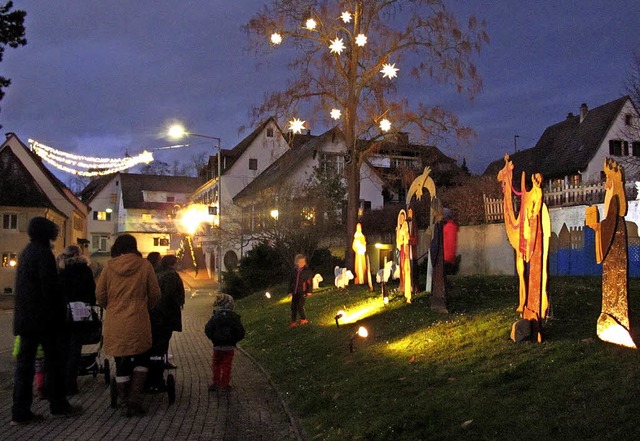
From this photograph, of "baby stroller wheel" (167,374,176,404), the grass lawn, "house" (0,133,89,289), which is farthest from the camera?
"house" (0,133,89,289)

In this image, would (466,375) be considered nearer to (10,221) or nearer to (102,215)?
(10,221)

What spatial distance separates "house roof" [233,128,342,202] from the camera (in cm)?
2273

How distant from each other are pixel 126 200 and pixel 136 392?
7526 centimetres

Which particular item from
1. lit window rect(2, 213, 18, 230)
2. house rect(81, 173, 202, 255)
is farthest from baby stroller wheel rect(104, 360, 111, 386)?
house rect(81, 173, 202, 255)

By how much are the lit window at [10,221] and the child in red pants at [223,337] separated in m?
37.2

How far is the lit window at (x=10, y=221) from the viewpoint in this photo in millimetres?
41938

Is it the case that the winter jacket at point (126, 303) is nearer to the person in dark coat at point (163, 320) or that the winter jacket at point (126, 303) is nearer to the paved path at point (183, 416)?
the paved path at point (183, 416)

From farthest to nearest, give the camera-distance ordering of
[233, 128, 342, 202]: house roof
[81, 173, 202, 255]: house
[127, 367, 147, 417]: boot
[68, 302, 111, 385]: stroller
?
[81, 173, 202, 255]: house → [233, 128, 342, 202]: house roof → [68, 302, 111, 385]: stroller → [127, 367, 147, 417]: boot

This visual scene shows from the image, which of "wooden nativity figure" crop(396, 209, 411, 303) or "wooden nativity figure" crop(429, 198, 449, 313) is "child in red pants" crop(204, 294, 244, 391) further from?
"wooden nativity figure" crop(396, 209, 411, 303)

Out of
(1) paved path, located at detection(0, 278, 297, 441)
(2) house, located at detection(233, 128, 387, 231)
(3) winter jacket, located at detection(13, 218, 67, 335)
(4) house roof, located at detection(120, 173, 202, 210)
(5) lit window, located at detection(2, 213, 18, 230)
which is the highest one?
(4) house roof, located at detection(120, 173, 202, 210)

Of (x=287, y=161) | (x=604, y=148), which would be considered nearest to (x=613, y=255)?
(x=287, y=161)

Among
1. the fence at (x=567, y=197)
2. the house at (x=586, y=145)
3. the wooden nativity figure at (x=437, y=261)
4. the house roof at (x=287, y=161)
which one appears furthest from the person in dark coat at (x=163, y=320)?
the house at (x=586, y=145)

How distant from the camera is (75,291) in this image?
859cm

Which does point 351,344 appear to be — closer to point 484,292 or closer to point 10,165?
point 484,292
